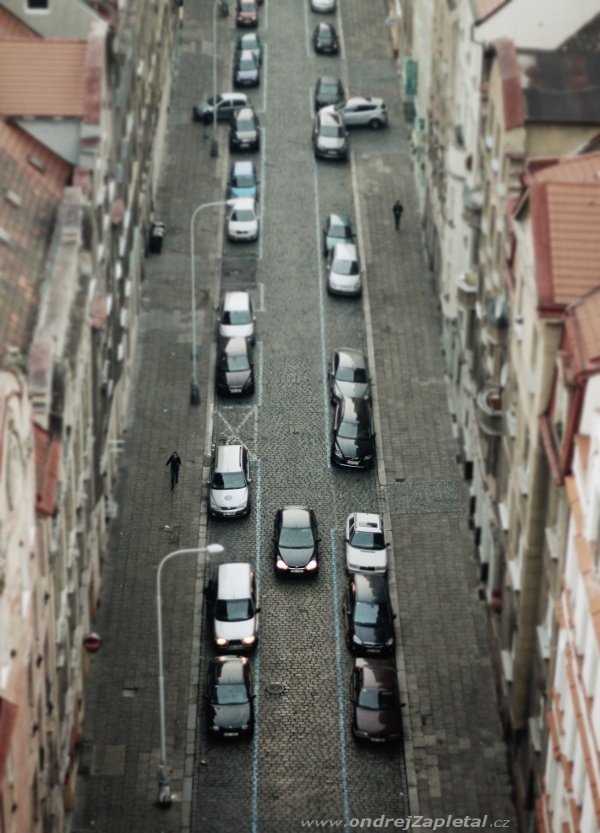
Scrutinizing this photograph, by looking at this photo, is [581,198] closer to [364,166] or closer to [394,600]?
[394,600]

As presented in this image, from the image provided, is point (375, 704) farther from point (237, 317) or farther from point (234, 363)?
point (237, 317)

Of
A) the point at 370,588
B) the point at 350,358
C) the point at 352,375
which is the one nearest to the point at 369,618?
the point at 370,588

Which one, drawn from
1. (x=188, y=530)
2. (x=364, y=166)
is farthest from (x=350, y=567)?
(x=364, y=166)

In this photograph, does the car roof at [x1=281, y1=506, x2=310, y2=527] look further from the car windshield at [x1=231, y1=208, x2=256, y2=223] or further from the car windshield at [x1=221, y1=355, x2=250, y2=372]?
the car windshield at [x1=231, y1=208, x2=256, y2=223]

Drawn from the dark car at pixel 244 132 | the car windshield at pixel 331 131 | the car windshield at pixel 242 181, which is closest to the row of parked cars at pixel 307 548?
the car windshield at pixel 242 181

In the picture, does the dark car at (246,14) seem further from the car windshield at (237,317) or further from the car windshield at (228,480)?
the car windshield at (228,480)

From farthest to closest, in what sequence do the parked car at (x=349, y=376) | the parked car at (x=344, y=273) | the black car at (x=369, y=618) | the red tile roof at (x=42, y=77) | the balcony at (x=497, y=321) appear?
1. the parked car at (x=344, y=273)
2. the parked car at (x=349, y=376)
3. the black car at (x=369, y=618)
4. the red tile roof at (x=42, y=77)
5. the balcony at (x=497, y=321)

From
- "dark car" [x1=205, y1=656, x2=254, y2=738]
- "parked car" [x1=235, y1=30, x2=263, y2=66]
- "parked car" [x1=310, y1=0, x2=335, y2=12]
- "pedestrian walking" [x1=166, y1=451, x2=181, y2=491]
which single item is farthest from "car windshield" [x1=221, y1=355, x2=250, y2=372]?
"parked car" [x1=310, y1=0, x2=335, y2=12]
